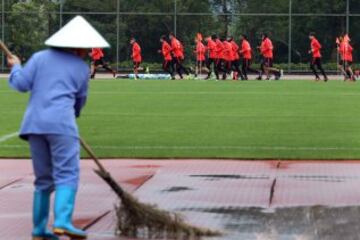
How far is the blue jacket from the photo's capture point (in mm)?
6863

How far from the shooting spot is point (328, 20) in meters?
48.4

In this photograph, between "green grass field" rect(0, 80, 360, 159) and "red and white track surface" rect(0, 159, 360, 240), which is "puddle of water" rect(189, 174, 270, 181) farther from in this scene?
"green grass field" rect(0, 80, 360, 159)

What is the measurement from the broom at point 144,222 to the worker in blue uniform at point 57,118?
24.0 inches

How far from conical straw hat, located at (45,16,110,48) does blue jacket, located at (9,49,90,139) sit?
0.35ft

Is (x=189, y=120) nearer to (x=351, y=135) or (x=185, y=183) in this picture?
(x=351, y=135)

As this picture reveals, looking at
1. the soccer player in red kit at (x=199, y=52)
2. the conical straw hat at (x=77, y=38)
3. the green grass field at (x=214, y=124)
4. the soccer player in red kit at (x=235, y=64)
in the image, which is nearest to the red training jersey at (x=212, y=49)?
the soccer player in red kit at (x=235, y=64)

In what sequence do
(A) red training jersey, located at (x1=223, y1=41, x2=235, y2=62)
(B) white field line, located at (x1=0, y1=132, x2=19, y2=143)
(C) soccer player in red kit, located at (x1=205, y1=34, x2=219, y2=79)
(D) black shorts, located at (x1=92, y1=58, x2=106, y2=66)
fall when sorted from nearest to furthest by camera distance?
(B) white field line, located at (x1=0, y1=132, x2=19, y2=143)
(A) red training jersey, located at (x1=223, y1=41, x2=235, y2=62)
(C) soccer player in red kit, located at (x1=205, y1=34, x2=219, y2=79)
(D) black shorts, located at (x1=92, y1=58, x2=106, y2=66)

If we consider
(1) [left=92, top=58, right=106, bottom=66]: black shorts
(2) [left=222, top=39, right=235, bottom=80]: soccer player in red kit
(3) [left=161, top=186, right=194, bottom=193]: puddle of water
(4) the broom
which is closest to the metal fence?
(1) [left=92, top=58, right=106, bottom=66]: black shorts

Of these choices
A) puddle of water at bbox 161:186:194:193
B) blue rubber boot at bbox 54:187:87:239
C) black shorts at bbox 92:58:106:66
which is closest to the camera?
blue rubber boot at bbox 54:187:87:239

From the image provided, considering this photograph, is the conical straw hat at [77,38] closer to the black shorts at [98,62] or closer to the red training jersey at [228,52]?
the red training jersey at [228,52]

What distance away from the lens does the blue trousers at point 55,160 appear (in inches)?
270

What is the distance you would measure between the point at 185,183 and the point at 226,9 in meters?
40.0

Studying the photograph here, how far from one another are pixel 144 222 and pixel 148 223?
0.04 metres

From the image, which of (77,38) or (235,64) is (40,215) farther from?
(235,64)
